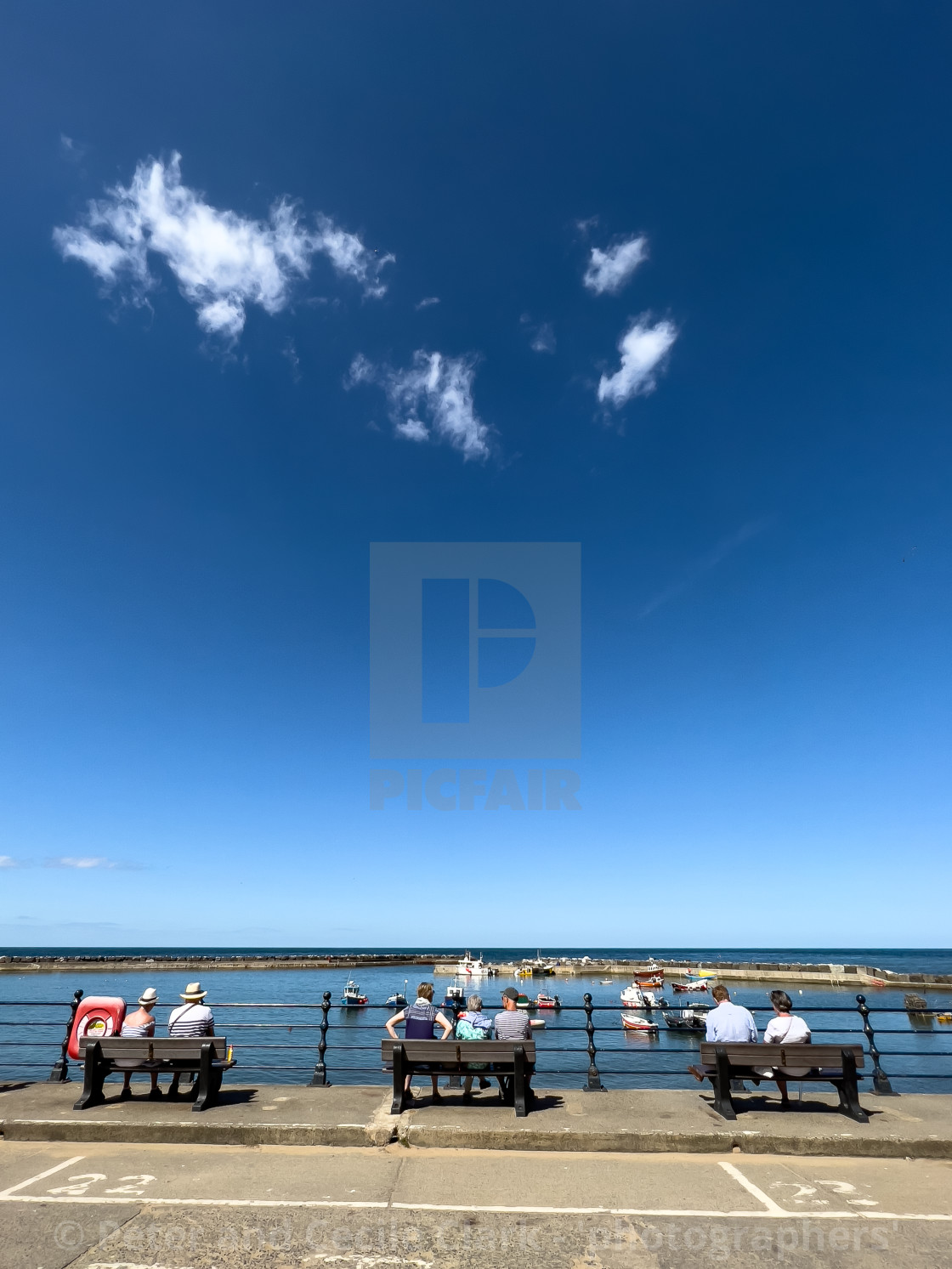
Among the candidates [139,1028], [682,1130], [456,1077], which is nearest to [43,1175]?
[139,1028]

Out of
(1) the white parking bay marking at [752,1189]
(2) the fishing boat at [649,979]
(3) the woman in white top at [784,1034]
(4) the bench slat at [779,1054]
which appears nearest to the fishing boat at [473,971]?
(2) the fishing boat at [649,979]

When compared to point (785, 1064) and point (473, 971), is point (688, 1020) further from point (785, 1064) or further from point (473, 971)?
point (785, 1064)

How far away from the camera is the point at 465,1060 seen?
762cm

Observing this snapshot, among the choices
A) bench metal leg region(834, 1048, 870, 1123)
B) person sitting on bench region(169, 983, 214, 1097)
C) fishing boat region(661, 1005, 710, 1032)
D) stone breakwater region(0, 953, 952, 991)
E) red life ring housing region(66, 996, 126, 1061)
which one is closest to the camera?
bench metal leg region(834, 1048, 870, 1123)

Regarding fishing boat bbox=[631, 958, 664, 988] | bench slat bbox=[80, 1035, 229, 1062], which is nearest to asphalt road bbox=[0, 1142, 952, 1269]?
bench slat bbox=[80, 1035, 229, 1062]

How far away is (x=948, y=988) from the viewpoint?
78562mm

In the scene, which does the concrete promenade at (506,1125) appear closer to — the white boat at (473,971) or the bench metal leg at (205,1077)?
the bench metal leg at (205,1077)

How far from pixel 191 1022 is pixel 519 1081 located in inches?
163

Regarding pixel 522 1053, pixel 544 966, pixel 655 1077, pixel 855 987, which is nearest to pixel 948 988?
pixel 855 987

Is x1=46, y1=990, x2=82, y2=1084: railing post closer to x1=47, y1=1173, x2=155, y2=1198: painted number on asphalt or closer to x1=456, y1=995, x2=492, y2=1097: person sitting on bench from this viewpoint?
x1=47, y1=1173, x2=155, y2=1198: painted number on asphalt

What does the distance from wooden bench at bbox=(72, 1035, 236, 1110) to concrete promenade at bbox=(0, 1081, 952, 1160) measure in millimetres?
238

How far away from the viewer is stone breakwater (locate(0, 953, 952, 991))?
8746 centimetres

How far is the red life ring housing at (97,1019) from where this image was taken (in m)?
8.93

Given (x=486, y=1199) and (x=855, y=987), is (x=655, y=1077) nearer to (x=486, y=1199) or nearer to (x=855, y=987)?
(x=486, y=1199)
